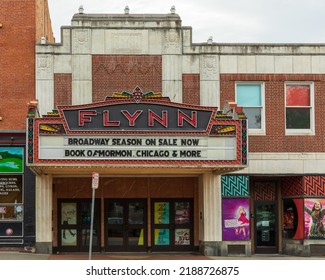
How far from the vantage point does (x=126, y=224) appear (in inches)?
1081

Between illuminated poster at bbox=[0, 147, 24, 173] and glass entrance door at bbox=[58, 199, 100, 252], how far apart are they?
2.36m

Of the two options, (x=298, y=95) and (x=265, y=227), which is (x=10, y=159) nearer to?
(x=265, y=227)

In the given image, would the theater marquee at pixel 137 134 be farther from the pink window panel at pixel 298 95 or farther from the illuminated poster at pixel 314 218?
the illuminated poster at pixel 314 218

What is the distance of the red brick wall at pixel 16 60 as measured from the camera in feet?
86.3

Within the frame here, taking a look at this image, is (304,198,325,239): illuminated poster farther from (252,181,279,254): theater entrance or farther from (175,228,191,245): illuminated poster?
(175,228,191,245): illuminated poster

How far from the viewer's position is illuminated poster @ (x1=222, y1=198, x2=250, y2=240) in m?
26.4

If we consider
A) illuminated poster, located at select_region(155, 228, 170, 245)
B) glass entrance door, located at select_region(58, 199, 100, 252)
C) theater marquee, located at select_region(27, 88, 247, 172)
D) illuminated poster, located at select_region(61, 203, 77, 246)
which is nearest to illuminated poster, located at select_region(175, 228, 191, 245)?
illuminated poster, located at select_region(155, 228, 170, 245)

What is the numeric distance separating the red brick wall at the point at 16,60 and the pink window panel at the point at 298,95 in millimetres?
9955

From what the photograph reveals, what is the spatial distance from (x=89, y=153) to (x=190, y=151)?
11.2ft

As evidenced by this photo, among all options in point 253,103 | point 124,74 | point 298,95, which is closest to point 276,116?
point 253,103

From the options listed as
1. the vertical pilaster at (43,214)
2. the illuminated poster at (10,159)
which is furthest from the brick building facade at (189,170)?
the illuminated poster at (10,159)

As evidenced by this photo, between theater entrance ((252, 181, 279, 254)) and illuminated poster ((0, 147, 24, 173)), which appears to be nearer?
illuminated poster ((0, 147, 24, 173))

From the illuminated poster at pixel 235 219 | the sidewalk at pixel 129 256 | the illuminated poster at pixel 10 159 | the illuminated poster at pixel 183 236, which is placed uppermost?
the illuminated poster at pixel 10 159

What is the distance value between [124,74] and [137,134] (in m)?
4.06
